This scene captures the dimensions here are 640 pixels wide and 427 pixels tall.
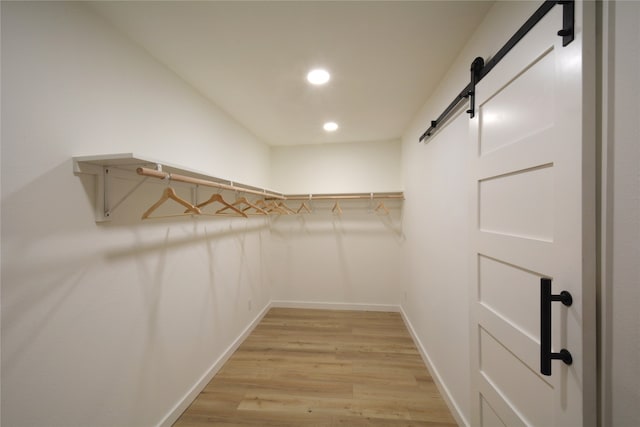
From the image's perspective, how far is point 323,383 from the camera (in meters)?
2.04

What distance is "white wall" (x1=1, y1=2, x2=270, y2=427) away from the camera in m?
0.90

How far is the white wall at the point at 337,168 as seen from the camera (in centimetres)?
354

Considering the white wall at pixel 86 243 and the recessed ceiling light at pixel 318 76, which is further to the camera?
the recessed ceiling light at pixel 318 76

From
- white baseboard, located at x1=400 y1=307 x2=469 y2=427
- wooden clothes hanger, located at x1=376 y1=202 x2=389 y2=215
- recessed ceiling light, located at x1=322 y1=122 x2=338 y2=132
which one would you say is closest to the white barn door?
white baseboard, located at x1=400 y1=307 x2=469 y2=427

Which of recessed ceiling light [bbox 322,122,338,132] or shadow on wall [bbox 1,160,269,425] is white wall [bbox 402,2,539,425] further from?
shadow on wall [bbox 1,160,269,425]

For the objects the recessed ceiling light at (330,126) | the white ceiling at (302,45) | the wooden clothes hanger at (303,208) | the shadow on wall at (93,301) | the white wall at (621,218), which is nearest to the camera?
the white wall at (621,218)

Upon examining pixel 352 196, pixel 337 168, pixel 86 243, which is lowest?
pixel 86 243

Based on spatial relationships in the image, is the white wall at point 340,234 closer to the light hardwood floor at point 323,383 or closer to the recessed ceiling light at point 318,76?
the light hardwood floor at point 323,383

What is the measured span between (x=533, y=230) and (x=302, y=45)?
1590 millimetres

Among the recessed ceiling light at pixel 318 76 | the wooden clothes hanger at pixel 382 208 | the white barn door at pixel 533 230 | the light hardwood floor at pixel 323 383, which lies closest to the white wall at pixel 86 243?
the light hardwood floor at pixel 323 383

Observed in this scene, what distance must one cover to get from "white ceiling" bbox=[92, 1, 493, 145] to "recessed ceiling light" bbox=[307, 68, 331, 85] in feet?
0.18

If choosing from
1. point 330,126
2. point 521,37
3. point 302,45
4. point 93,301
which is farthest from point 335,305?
point 521,37

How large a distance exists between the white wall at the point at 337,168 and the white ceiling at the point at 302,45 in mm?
Answer: 1228

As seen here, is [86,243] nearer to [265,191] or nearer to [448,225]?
[265,191]
